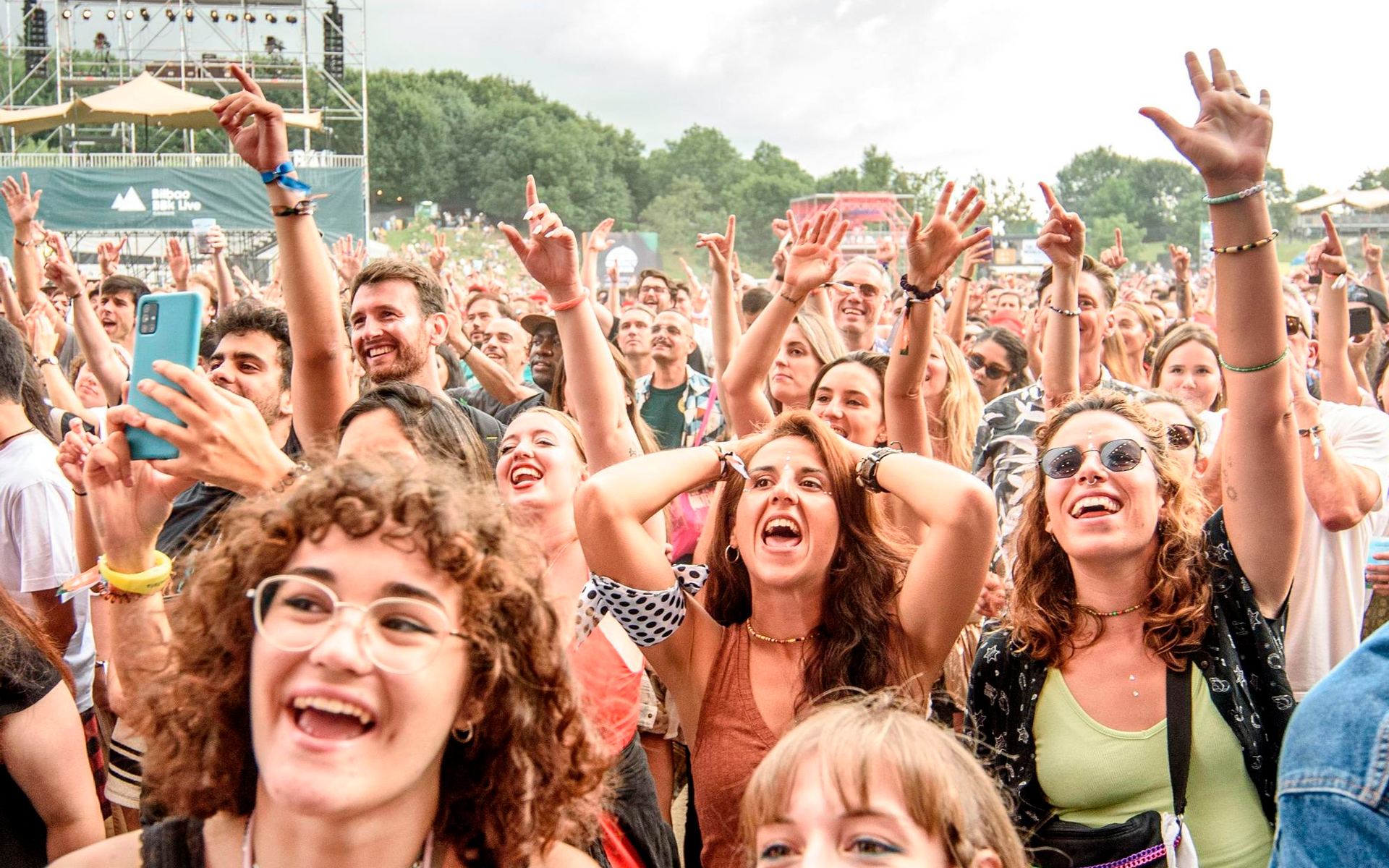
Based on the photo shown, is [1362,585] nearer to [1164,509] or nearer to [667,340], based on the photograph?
[1164,509]

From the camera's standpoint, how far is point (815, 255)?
12.7 ft

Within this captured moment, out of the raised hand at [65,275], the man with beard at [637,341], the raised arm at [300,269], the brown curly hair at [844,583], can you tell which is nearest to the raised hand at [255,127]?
the raised arm at [300,269]

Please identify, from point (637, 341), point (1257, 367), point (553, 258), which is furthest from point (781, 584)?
point (637, 341)

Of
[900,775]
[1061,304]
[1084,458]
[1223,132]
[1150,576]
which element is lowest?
[900,775]

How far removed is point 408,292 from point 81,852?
2.68m

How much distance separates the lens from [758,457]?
2.87m

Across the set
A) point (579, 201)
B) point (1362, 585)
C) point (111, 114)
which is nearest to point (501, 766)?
point (1362, 585)

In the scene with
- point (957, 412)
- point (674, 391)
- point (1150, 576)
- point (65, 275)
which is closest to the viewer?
point (1150, 576)

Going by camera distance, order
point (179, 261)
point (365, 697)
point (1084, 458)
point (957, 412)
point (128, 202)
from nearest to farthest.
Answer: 1. point (365, 697)
2. point (1084, 458)
3. point (957, 412)
4. point (179, 261)
5. point (128, 202)

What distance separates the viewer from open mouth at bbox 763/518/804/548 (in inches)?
107

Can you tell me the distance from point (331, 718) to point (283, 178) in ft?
6.38

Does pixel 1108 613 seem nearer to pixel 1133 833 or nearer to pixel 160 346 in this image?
pixel 1133 833

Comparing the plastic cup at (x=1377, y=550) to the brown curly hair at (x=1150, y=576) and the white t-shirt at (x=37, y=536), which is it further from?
the white t-shirt at (x=37, y=536)

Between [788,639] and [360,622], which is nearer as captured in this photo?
[360,622]
